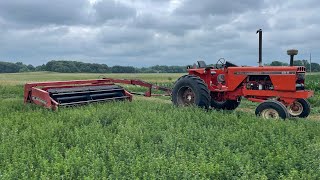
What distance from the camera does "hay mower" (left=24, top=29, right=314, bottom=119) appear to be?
952cm

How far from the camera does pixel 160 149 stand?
605 cm

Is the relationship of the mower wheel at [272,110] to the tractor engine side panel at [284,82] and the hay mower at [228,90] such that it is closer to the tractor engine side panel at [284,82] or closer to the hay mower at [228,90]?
the hay mower at [228,90]

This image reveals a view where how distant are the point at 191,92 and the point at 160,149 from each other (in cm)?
516

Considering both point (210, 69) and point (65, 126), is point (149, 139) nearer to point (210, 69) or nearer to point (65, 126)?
point (65, 126)

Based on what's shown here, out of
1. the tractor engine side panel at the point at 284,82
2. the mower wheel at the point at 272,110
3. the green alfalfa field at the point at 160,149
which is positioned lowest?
the green alfalfa field at the point at 160,149

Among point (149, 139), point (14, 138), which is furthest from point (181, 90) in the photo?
point (14, 138)

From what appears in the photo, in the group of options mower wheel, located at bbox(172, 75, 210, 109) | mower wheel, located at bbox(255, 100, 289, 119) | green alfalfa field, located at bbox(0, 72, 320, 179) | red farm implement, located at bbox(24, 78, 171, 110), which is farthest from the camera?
red farm implement, located at bbox(24, 78, 171, 110)

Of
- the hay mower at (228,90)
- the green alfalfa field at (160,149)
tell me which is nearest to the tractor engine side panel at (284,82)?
the hay mower at (228,90)

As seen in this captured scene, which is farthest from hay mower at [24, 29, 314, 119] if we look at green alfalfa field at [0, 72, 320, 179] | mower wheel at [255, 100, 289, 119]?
green alfalfa field at [0, 72, 320, 179]

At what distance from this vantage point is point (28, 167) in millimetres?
5074

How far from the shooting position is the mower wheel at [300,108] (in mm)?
10438

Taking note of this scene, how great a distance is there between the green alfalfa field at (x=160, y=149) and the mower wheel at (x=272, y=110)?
2.29 ft

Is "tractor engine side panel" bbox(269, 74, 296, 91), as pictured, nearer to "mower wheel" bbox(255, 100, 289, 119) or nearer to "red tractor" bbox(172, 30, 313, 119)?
"red tractor" bbox(172, 30, 313, 119)

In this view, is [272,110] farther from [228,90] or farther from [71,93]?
[71,93]
